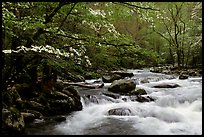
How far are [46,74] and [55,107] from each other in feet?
5.02

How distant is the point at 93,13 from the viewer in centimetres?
551

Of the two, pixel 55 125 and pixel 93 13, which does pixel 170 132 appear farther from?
pixel 93 13

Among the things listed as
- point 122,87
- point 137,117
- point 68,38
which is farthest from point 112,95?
point 68,38

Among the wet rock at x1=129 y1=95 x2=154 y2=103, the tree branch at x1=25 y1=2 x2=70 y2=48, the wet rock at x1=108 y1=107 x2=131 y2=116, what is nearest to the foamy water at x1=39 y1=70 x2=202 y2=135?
the wet rock at x1=108 y1=107 x2=131 y2=116

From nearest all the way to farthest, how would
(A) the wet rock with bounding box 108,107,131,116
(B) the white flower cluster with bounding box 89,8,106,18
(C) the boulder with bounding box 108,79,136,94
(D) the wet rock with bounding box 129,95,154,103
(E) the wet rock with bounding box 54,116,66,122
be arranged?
(B) the white flower cluster with bounding box 89,8,106,18 < (E) the wet rock with bounding box 54,116,66,122 < (A) the wet rock with bounding box 108,107,131,116 < (D) the wet rock with bounding box 129,95,154,103 < (C) the boulder with bounding box 108,79,136,94

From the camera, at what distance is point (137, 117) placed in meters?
9.59

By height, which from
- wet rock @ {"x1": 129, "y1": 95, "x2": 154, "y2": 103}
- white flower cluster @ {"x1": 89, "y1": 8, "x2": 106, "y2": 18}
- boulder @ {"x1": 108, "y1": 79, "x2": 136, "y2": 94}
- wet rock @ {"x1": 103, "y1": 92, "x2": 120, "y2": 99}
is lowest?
wet rock @ {"x1": 129, "y1": 95, "x2": 154, "y2": 103}

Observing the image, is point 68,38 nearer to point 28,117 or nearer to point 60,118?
point 28,117

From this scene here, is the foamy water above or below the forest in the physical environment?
below

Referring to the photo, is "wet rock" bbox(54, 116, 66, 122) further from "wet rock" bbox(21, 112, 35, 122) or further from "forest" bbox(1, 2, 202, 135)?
"forest" bbox(1, 2, 202, 135)

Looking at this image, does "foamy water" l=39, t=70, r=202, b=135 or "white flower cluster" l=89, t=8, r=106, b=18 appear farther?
"foamy water" l=39, t=70, r=202, b=135

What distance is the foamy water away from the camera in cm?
821

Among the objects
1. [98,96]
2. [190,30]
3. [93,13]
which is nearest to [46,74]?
[98,96]

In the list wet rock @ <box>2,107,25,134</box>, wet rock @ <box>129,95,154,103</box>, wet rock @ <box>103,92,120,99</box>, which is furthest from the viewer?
wet rock @ <box>103,92,120,99</box>
